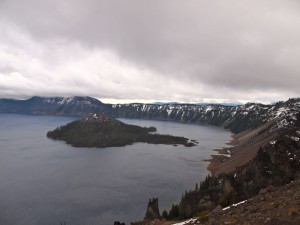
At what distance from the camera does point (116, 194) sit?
155375mm

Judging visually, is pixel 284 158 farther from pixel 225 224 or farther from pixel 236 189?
pixel 225 224

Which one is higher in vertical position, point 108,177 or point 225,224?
point 225,224

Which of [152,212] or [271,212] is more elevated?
[271,212]

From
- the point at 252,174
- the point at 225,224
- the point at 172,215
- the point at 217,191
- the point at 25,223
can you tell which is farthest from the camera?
the point at 252,174

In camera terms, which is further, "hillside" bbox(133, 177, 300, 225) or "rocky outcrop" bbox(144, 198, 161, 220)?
"rocky outcrop" bbox(144, 198, 161, 220)

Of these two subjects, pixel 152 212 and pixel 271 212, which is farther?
pixel 152 212

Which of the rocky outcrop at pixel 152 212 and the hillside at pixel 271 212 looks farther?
the rocky outcrop at pixel 152 212

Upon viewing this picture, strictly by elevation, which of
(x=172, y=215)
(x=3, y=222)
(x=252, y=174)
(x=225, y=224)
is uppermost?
(x=225, y=224)

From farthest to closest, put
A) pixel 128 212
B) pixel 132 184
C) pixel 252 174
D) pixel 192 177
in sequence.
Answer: pixel 192 177
pixel 132 184
pixel 252 174
pixel 128 212

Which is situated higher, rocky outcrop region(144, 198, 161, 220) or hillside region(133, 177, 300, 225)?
hillside region(133, 177, 300, 225)

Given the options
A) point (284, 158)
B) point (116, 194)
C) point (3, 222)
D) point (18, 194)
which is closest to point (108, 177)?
point (116, 194)

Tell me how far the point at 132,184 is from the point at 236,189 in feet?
208

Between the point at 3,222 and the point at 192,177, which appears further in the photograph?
the point at 192,177

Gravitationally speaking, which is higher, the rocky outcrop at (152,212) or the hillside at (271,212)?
the hillside at (271,212)
